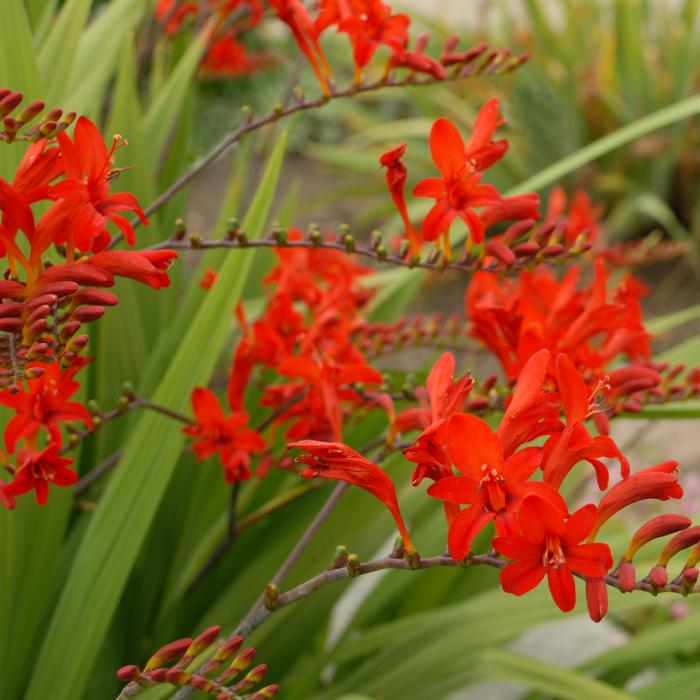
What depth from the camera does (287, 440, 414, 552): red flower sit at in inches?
23.6

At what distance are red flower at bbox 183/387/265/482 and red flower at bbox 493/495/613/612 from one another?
41 cm

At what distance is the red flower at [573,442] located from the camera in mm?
620

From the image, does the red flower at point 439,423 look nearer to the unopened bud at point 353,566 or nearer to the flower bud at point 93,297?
the unopened bud at point 353,566

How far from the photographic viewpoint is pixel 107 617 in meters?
0.93

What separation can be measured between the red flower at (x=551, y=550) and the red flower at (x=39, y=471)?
0.35 m

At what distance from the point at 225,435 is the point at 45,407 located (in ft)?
0.65

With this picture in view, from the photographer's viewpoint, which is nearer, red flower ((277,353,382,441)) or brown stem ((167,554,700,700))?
brown stem ((167,554,700,700))

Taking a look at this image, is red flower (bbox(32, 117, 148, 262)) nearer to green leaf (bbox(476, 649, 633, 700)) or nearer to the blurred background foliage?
the blurred background foliage

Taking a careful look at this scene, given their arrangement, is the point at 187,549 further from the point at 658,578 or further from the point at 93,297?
the point at 658,578

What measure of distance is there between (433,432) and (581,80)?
3930mm

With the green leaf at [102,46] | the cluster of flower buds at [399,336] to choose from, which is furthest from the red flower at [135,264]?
the green leaf at [102,46]

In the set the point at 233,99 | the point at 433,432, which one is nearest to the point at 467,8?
the point at 233,99

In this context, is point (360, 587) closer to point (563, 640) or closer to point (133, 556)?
point (563, 640)

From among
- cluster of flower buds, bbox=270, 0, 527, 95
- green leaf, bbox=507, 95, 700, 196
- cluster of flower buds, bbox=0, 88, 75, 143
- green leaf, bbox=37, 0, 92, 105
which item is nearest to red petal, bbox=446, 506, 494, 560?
cluster of flower buds, bbox=0, 88, 75, 143
